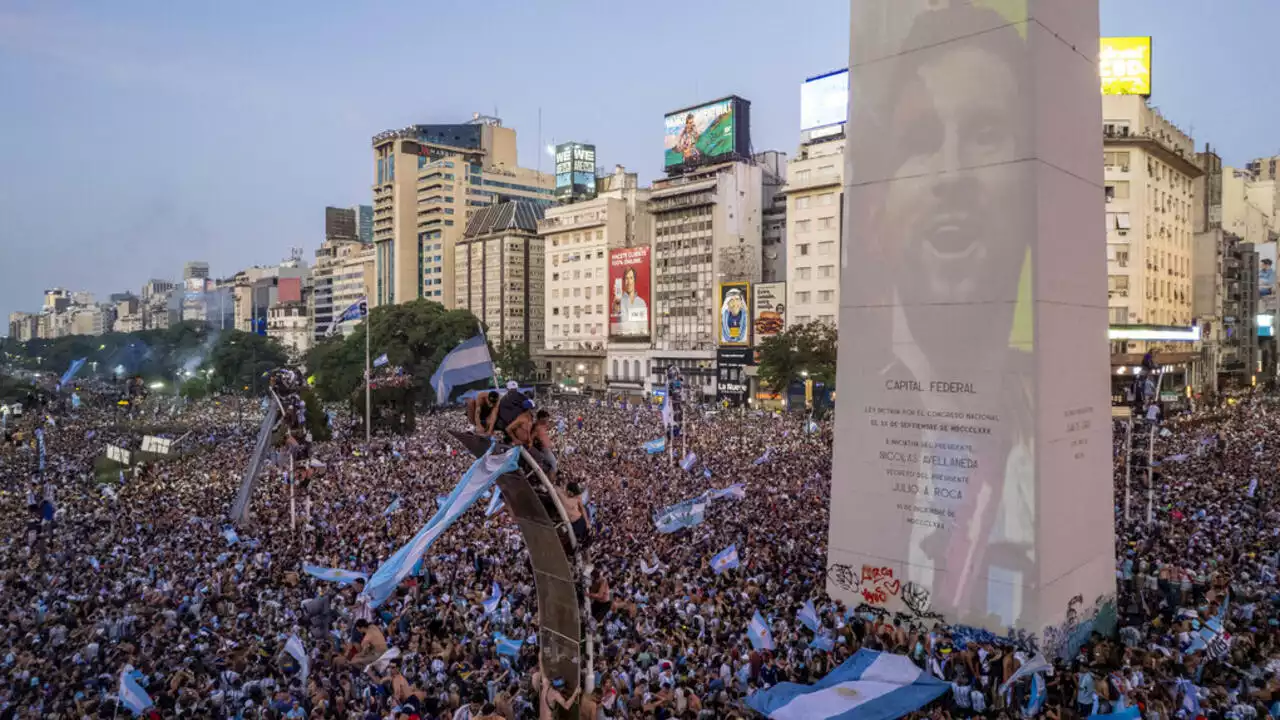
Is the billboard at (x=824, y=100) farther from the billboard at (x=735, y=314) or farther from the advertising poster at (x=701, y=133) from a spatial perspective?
the billboard at (x=735, y=314)

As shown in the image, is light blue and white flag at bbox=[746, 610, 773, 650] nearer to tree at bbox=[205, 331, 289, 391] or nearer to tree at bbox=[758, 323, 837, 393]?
tree at bbox=[758, 323, 837, 393]

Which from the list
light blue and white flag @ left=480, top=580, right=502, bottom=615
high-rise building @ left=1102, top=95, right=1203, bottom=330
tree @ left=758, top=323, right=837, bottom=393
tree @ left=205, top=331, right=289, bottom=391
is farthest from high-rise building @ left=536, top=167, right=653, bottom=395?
light blue and white flag @ left=480, top=580, right=502, bottom=615

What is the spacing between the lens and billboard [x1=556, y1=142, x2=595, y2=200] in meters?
100

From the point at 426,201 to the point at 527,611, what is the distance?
104m

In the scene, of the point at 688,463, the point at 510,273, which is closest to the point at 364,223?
the point at 510,273

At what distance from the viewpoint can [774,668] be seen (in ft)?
38.0

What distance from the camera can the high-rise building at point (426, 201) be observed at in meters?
110

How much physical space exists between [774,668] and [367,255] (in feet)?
405

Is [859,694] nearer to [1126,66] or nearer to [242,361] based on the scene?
[1126,66]

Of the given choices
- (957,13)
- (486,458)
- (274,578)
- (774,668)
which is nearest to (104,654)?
(274,578)

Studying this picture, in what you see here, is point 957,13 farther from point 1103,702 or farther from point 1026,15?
point 1103,702

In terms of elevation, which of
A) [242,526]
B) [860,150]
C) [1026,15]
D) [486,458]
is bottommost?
[242,526]

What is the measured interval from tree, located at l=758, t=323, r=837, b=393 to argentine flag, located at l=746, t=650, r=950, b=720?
140 feet

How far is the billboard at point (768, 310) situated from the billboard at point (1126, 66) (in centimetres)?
2600
